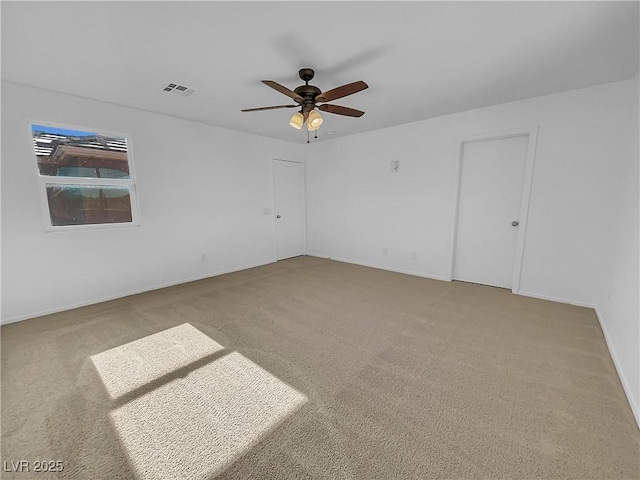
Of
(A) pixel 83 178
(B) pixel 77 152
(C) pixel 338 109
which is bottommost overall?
(A) pixel 83 178

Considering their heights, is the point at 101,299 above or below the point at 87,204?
below

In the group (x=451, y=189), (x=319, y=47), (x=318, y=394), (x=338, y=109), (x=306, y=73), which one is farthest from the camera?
(x=451, y=189)

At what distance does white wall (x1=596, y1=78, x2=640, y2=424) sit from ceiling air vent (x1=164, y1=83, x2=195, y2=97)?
433 cm

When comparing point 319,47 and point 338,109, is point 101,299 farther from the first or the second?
point 319,47

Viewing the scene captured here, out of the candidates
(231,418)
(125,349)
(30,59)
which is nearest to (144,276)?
(125,349)

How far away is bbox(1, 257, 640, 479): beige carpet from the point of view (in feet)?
4.44

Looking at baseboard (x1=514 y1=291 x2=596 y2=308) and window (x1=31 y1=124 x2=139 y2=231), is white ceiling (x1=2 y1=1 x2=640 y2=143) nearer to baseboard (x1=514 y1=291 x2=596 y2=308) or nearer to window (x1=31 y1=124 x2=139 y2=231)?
window (x1=31 y1=124 x2=139 y2=231)

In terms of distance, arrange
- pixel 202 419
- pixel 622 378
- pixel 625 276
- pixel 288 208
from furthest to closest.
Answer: pixel 288 208 → pixel 625 276 → pixel 622 378 → pixel 202 419

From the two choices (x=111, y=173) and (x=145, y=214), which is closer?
(x=111, y=173)

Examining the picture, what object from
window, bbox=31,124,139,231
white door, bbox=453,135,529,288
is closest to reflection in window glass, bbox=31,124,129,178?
window, bbox=31,124,139,231

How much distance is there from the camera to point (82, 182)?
3172 millimetres

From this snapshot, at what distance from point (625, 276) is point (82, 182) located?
5688 millimetres

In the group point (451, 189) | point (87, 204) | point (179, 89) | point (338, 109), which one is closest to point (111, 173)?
point (87, 204)

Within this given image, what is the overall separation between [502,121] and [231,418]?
4.43 m
